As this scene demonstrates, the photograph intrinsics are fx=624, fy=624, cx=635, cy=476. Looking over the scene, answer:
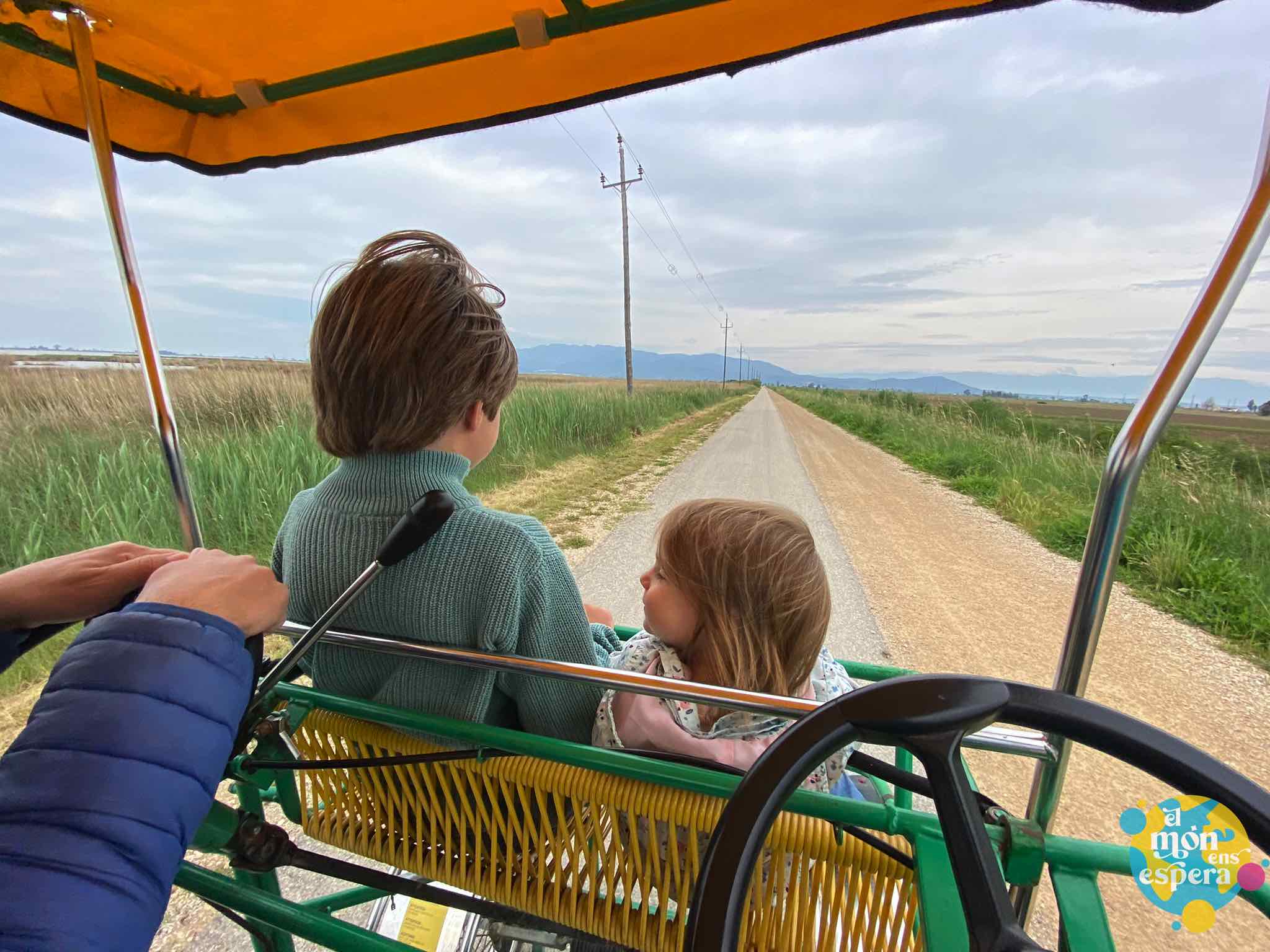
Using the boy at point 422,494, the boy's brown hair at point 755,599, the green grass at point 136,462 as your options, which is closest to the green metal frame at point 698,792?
the boy at point 422,494

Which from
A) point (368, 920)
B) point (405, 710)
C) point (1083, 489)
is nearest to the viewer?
point (405, 710)

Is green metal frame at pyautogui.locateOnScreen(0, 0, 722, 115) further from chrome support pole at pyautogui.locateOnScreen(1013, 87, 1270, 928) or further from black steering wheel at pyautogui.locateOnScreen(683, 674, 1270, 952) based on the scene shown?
black steering wheel at pyautogui.locateOnScreen(683, 674, 1270, 952)

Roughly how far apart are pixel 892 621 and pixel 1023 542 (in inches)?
108

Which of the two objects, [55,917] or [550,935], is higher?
[55,917]

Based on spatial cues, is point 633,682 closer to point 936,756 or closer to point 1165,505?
point 936,756

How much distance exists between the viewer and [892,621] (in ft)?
11.7

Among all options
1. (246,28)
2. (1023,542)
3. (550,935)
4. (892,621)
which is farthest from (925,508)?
(246,28)

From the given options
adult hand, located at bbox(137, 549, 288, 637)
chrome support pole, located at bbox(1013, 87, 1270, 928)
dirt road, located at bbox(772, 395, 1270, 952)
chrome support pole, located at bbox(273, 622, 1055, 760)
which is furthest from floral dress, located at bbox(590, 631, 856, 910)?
dirt road, located at bbox(772, 395, 1270, 952)

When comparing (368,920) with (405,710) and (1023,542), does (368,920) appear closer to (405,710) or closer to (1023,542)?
(405,710)

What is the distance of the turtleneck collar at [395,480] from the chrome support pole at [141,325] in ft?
1.89

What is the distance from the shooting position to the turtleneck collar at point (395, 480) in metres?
1.01

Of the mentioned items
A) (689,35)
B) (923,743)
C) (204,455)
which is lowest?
(204,455)

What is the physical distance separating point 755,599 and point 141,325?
143 cm

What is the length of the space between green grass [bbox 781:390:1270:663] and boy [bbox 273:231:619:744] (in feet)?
4.87
